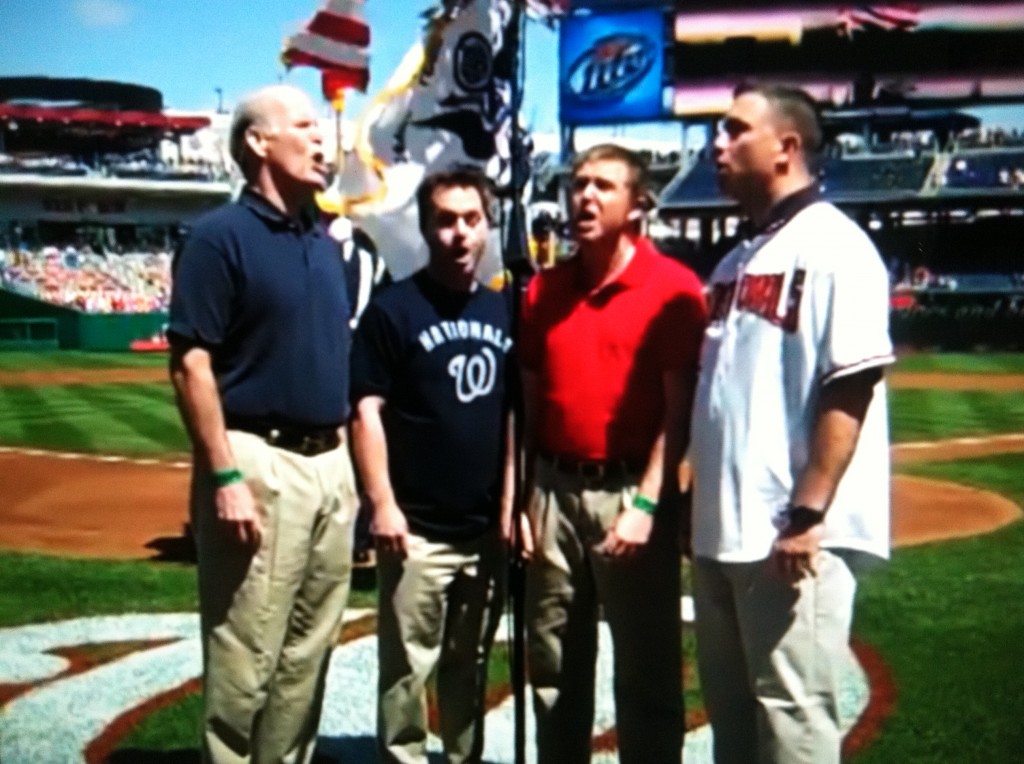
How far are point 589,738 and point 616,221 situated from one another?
127 centimetres

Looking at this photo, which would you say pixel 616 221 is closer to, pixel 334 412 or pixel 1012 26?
pixel 334 412

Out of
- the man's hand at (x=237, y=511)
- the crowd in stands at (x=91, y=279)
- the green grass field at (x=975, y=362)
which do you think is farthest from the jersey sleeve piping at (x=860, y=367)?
the crowd in stands at (x=91, y=279)

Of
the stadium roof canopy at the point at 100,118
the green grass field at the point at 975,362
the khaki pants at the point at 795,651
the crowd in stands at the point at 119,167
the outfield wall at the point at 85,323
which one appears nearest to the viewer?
the khaki pants at the point at 795,651

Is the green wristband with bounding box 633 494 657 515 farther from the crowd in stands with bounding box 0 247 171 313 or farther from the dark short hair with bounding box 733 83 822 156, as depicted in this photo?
the crowd in stands with bounding box 0 247 171 313

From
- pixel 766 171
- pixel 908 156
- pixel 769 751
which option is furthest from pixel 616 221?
pixel 908 156

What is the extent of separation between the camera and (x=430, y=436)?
3066 millimetres

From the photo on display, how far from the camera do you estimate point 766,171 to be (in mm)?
2607

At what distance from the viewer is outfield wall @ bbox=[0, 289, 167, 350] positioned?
57.8ft

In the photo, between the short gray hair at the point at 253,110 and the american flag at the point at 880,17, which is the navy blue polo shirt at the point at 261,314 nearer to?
the short gray hair at the point at 253,110

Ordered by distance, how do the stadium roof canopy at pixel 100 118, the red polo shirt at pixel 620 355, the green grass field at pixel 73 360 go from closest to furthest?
the red polo shirt at pixel 620 355
the stadium roof canopy at pixel 100 118
the green grass field at pixel 73 360

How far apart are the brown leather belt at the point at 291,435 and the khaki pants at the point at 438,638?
315 mm

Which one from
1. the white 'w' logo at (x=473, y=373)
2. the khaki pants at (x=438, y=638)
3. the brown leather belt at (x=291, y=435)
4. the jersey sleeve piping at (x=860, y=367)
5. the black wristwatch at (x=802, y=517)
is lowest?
the khaki pants at (x=438, y=638)

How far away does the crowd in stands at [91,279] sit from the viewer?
18.4 metres

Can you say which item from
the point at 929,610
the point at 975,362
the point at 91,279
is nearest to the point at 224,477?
the point at 929,610
